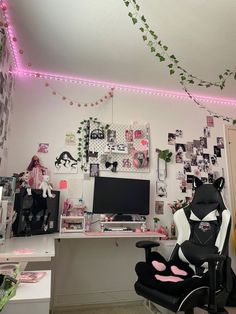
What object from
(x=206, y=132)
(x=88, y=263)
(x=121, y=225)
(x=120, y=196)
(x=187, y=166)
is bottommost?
(x=88, y=263)

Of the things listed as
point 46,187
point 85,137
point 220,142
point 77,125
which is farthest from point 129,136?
point 220,142

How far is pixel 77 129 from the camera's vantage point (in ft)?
9.43

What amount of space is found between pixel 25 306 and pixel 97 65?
87.6 inches

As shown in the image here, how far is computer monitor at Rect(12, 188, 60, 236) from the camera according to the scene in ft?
7.39

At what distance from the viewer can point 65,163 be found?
9.07ft

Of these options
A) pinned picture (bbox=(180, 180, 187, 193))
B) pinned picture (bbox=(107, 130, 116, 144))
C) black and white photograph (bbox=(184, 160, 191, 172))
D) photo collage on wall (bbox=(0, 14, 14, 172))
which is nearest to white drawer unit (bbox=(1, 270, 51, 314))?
photo collage on wall (bbox=(0, 14, 14, 172))

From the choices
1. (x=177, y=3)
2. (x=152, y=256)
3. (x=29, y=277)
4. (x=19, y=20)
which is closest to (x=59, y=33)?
(x=19, y=20)

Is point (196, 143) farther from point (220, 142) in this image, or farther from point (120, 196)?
point (120, 196)

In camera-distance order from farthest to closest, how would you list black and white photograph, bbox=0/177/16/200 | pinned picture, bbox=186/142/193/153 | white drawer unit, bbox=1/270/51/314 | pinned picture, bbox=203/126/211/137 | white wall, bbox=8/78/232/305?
1. pinned picture, bbox=203/126/211/137
2. pinned picture, bbox=186/142/193/153
3. white wall, bbox=8/78/232/305
4. black and white photograph, bbox=0/177/16/200
5. white drawer unit, bbox=1/270/51/314

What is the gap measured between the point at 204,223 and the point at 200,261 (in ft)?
1.96

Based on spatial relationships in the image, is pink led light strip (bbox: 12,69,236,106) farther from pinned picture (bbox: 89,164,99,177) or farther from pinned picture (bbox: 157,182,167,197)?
pinned picture (bbox: 157,182,167,197)

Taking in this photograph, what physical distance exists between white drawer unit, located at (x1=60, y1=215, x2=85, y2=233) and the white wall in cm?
22

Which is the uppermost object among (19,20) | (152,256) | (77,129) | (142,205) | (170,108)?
(19,20)

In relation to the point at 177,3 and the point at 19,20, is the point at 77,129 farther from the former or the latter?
the point at 177,3
